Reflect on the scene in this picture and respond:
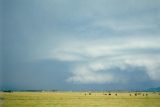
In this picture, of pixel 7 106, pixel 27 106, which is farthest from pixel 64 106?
pixel 7 106

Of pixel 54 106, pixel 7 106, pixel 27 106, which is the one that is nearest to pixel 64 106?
pixel 54 106

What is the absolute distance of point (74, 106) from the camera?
4566 centimetres

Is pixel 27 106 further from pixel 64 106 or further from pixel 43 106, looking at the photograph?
pixel 64 106

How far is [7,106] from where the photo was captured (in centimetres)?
4419

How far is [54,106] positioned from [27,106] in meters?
4.33

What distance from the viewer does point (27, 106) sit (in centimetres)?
4566

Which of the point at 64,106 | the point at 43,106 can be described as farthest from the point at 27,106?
the point at 64,106

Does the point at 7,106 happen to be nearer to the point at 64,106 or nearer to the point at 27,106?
the point at 27,106

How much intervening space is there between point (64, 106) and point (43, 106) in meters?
3.39

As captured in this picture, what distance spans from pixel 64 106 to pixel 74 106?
1.61 m

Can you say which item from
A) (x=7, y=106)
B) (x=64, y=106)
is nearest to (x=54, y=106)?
(x=64, y=106)

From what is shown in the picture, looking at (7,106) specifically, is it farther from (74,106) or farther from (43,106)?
(74,106)

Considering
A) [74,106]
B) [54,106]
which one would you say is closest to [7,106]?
[54,106]

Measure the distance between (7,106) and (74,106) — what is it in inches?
413
